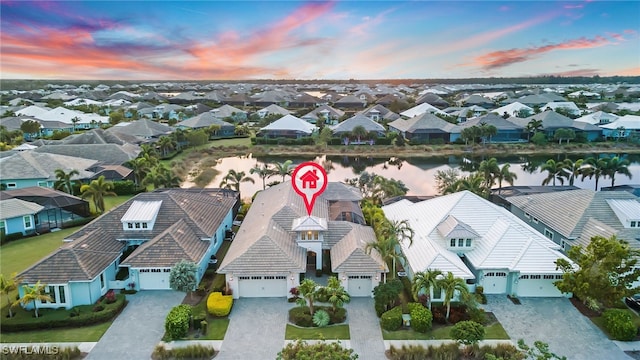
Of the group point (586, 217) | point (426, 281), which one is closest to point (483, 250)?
point (426, 281)

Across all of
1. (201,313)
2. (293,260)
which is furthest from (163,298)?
(293,260)

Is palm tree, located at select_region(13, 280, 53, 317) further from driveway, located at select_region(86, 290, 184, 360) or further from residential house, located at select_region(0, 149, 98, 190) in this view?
residential house, located at select_region(0, 149, 98, 190)

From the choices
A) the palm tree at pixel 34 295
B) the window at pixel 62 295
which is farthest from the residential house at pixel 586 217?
the palm tree at pixel 34 295

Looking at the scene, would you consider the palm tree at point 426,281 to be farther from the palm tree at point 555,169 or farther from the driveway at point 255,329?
the palm tree at point 555,169

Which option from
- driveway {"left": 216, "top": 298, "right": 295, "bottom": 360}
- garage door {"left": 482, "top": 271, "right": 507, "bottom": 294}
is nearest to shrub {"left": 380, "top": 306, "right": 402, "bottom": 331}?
driveway {"left": 216, "top": 298, "right": 295, "bottom": 360}

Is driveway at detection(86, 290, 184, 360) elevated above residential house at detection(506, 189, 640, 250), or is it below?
below

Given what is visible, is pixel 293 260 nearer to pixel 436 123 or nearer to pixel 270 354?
pixel 270 354
